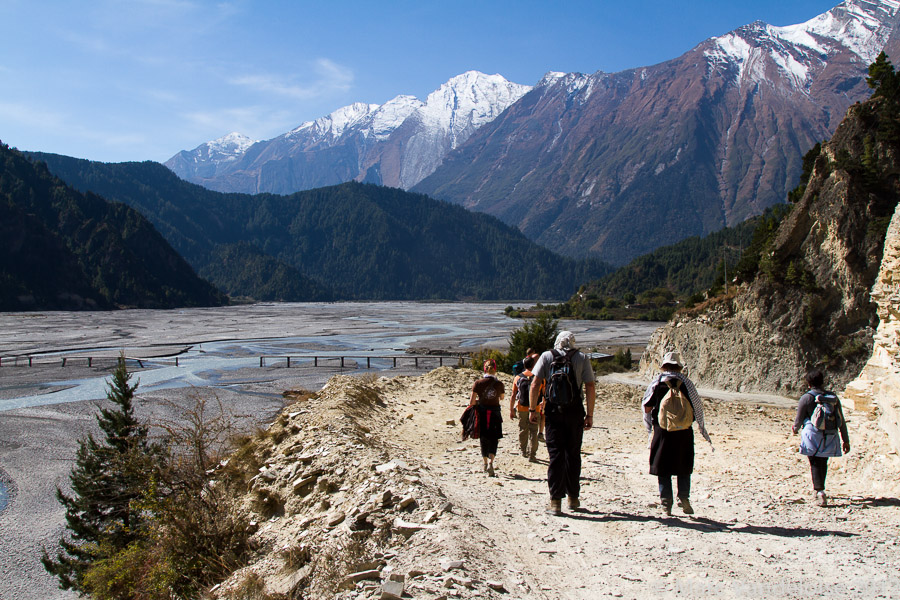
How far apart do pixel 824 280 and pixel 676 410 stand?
2911cm

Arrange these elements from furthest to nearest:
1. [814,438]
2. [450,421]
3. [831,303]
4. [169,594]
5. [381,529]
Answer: [831,303] → [450,421] → [169,594] → [814,438] → [381,529]

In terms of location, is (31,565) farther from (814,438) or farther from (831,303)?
(831,303)

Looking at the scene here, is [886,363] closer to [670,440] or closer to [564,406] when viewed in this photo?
[670,440]

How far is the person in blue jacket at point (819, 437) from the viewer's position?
8.26 metres

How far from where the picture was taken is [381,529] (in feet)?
24.0

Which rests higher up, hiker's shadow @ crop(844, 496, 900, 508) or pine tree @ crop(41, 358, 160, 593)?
hiker's shadow @ crop(844, 496, 900, 508)

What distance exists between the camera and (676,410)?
7359 mm

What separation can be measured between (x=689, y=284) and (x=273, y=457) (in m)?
167

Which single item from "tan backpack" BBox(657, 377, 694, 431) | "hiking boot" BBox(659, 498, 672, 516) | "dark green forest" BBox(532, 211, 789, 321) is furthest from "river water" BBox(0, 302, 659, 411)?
"dark green forest" BBox(532, 211, 789, 321)

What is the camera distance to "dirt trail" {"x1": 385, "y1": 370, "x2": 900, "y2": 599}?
5.68 m

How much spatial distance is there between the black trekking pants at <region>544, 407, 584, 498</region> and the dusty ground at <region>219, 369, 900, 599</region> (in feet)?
1.22

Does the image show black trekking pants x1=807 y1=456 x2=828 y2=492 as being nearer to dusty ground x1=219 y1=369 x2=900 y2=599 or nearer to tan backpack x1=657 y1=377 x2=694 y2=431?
dusty ground x1=219 y1=369 x2=900 y2=599

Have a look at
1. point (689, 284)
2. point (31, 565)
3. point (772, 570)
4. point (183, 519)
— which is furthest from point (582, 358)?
point (689, 284)

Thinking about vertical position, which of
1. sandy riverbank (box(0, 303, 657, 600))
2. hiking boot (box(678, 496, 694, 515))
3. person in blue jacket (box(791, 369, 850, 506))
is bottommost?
sandy riverbank (box(0, 303, 657, 600))
